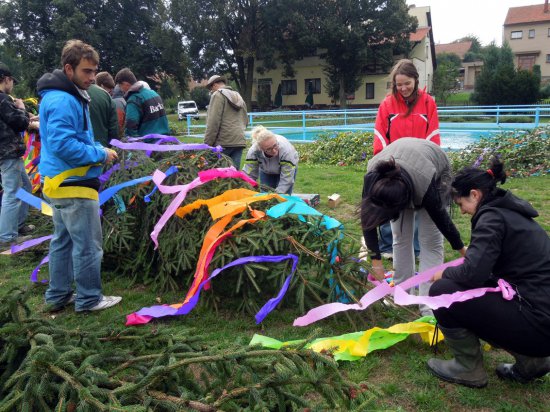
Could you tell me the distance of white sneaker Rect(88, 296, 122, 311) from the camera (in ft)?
11.7

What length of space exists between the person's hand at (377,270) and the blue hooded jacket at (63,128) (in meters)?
2.04

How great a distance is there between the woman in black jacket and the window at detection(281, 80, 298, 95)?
41.9 meters

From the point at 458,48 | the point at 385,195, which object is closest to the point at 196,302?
the point at 385,195

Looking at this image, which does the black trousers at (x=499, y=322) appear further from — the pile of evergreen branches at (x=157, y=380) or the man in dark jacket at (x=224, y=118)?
the man in dark jacket at (x=224, y=118)

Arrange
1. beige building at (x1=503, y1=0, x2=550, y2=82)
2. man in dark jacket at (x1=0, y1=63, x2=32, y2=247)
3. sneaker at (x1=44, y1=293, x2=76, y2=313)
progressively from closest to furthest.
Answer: sneaker at (x1=44, y1=293, x2=76, y2=313)
man in dark jacket at (x1=0, y1=63, x2=32, y2=247)
beige building at (x1=503, y1=0, x2=550, y2=82)

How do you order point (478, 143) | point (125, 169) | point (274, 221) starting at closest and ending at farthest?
1. point (274, 221)
2. point (125, 169)
3. point (478, 143)

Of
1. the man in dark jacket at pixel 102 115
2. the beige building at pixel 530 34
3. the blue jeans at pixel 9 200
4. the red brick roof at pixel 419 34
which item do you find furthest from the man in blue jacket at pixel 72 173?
the beige building at pixel 530 34

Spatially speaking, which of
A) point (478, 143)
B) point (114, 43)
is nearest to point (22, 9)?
point (114, 43)

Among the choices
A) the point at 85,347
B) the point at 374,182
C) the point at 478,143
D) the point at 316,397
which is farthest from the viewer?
the point at 478,143

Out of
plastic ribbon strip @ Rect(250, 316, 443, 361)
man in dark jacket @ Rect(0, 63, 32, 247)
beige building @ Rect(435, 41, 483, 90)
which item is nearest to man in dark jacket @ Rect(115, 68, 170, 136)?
man in dark jacket @ Rect(0, 63, 32, 247)

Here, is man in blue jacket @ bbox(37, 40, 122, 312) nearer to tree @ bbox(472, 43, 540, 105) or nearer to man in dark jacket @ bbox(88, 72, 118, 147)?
man in dark jacket @ bbox(88, 72, 118, 147)

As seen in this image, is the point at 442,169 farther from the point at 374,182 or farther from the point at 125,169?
the point at 125,169

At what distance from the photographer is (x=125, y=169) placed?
435 centimetres

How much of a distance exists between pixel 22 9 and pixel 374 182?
41936mm
